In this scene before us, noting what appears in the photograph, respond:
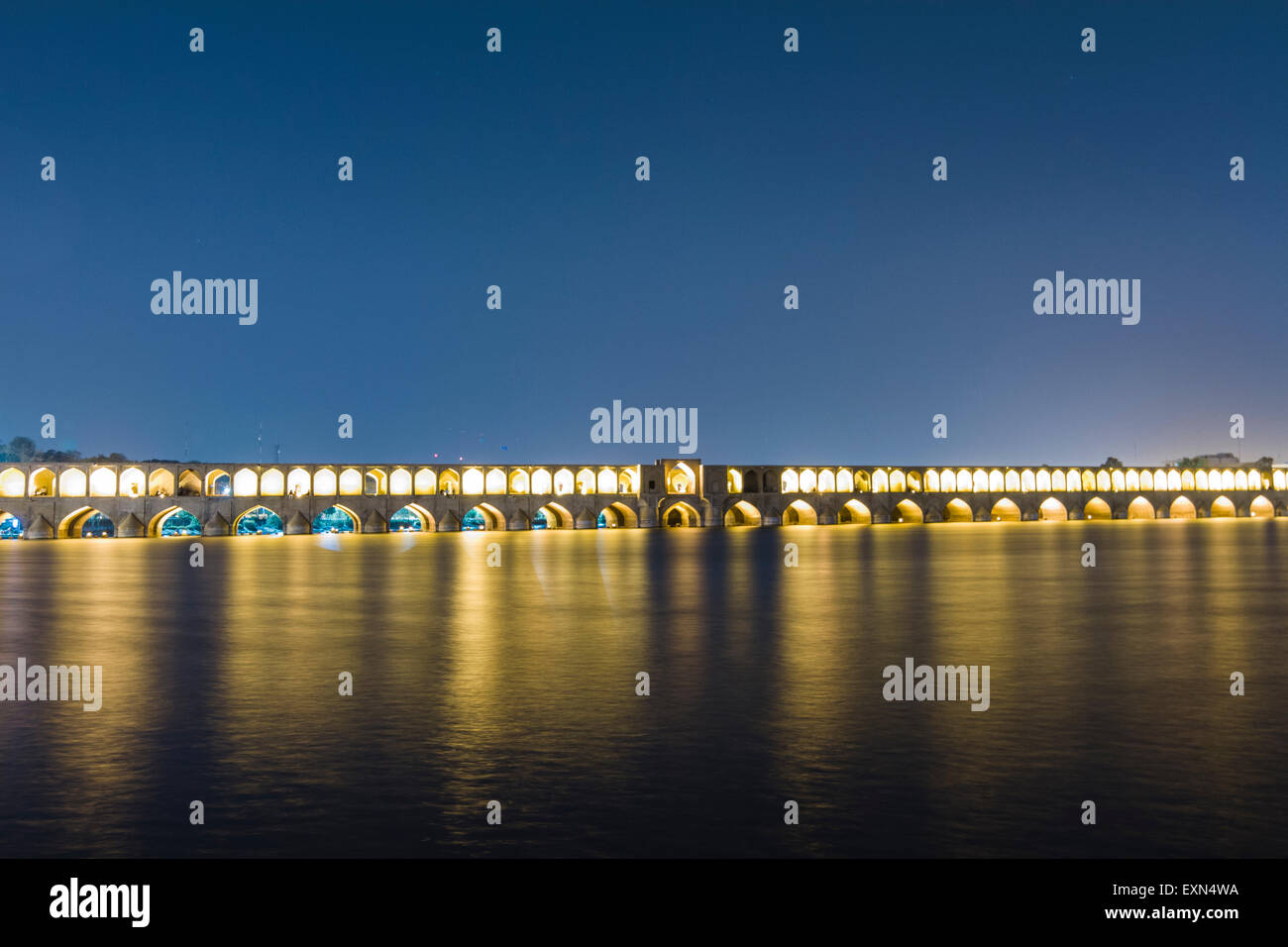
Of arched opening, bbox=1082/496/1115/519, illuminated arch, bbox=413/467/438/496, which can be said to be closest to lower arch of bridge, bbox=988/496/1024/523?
arched opening, bbox=1082/496/1115/519

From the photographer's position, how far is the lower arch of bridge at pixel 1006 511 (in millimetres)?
98188

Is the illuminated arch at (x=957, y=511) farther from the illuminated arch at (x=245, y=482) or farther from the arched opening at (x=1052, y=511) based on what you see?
the illuminated arch at (x=245, y=482)

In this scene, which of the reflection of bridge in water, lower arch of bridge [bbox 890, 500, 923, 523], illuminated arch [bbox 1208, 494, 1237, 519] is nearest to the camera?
the reflection of bridge in water

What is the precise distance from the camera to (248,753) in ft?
24.8

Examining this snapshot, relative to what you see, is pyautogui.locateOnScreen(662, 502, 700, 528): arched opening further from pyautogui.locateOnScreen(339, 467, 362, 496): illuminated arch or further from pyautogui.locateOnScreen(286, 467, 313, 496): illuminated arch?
pyautogui.locateOnScreen(286, 467, 313, 496): illuminated arch

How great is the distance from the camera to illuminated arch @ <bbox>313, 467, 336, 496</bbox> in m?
76.3

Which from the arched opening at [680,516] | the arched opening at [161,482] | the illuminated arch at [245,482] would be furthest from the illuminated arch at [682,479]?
the arched opening at [161,482]

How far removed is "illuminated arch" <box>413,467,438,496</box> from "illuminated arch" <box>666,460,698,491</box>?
17820mm

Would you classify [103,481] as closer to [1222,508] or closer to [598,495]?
[598,495]

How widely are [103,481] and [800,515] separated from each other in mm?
51750
